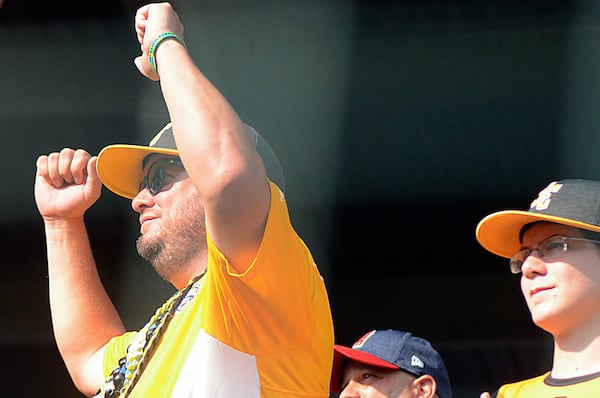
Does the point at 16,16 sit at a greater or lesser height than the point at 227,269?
greater

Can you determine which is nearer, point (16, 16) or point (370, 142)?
point (16, 16)

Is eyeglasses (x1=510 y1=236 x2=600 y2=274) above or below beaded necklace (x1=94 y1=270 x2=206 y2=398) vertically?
above

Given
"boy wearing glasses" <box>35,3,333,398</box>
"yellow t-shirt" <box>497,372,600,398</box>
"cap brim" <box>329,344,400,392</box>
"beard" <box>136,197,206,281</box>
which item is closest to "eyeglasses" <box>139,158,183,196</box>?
"boy wearing glasses" <box>35,3,333,398</box>

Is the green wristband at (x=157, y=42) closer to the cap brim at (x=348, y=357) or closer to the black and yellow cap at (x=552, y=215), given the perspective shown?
the black and yellow cap at (x=552, y=215)

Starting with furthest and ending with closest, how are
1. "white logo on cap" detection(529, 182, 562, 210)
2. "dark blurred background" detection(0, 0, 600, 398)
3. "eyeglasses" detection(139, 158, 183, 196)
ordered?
"dark blurred background" detection(0, 0, 600, 398), "eyeglasses" detection(139, 158, 183, 196), "white logo on cap" detection(529, 182, 562, 210)

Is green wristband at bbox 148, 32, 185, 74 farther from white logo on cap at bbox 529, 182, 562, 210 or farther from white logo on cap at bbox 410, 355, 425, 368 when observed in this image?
white logo on cap at bbox 410, 355, 425, 368

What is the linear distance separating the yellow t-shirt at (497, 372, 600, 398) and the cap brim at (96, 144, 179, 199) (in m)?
0.96

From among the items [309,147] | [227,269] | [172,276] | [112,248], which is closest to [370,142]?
[309,147]

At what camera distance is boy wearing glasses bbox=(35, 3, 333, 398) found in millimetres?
1831

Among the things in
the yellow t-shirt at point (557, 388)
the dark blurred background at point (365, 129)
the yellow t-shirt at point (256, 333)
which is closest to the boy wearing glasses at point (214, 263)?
the yellow t-shirt at point (256, 333)

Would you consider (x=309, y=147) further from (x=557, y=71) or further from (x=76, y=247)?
(x=76, y=247)

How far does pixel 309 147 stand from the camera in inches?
140

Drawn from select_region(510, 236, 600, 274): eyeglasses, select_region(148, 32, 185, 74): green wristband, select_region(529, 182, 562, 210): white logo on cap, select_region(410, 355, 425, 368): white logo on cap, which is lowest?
select_region(410, 355, 425, 368): white logo on cap

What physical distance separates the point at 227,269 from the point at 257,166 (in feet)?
0.63
